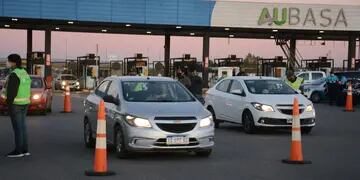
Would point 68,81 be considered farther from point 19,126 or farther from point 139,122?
point 139,122

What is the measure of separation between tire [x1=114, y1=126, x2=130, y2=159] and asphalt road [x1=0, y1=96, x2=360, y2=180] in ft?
0.45

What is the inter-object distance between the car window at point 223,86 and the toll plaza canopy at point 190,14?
23185 mm

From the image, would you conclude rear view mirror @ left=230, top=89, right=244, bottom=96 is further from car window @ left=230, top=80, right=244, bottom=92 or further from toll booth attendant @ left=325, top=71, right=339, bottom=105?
toll booth attendant @ left=325, top=71, right=339, bottom=105

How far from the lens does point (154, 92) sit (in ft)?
40.9

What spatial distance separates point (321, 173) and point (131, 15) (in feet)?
107

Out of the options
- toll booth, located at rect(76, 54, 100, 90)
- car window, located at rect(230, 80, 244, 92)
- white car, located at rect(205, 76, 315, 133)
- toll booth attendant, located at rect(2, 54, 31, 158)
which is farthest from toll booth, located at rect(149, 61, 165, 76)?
toll booth attendant, located at rect(2, 54, 31, 158)

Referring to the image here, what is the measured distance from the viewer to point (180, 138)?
11.2m

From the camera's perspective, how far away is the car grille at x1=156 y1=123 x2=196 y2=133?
11.2 m

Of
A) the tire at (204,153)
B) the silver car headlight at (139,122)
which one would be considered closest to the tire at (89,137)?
Answer: the silver car headlight at (139,122)

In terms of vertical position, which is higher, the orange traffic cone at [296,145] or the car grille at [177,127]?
the car grille at [177,127]

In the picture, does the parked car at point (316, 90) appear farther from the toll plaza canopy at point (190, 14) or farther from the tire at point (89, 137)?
the tire at point (89, 137)

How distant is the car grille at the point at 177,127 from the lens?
1120 cm

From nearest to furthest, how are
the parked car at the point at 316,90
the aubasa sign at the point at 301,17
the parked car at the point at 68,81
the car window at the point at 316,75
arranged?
the parked car at the point at 316,90 → the car window at the point at 316,75 → the aubasa sign at the point at 301,17 → the parked car at the point at 68,81

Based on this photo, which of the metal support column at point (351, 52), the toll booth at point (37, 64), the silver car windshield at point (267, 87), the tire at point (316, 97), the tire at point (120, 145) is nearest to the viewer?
the tire at point (120, 145)
